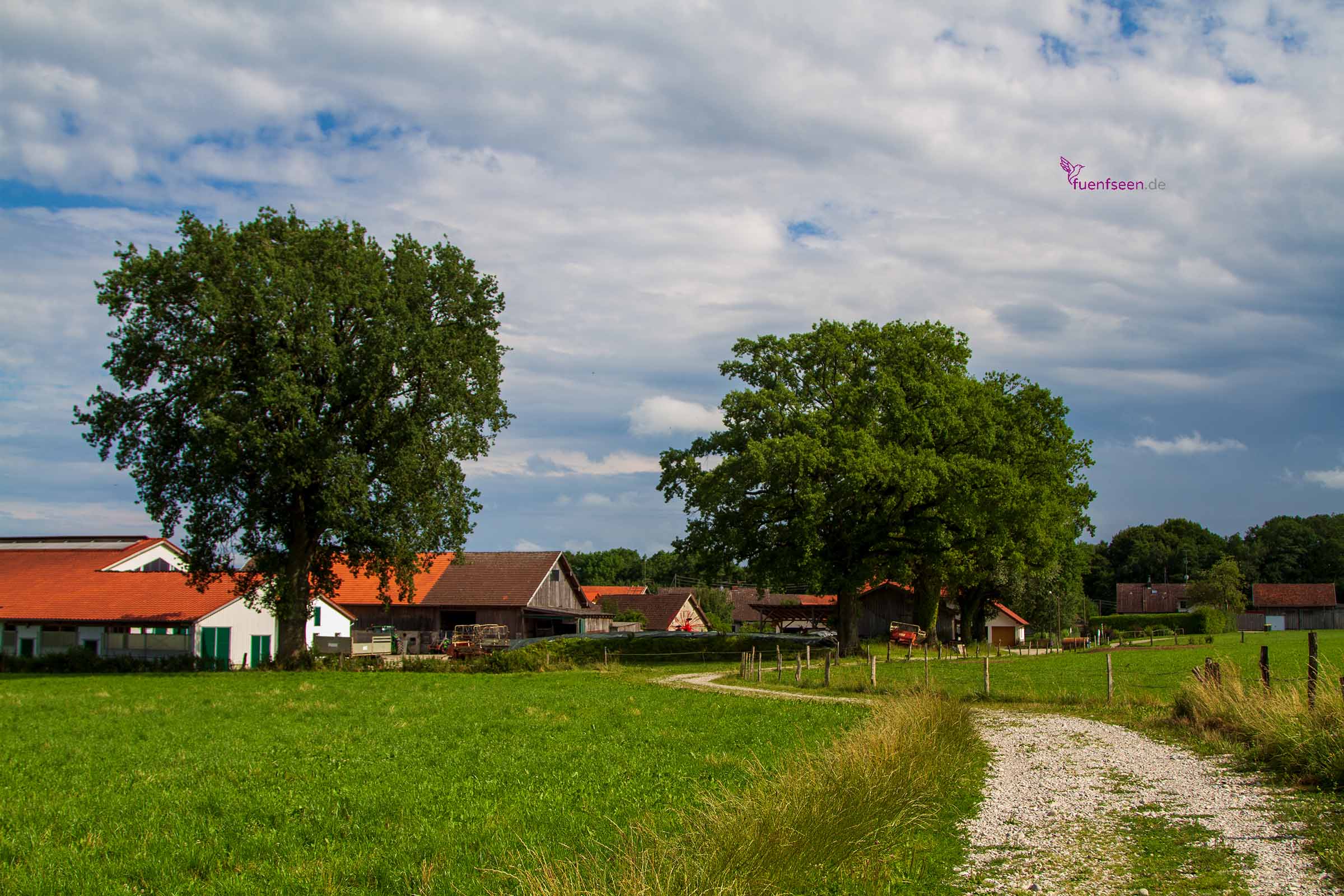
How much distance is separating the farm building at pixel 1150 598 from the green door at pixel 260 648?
106 m

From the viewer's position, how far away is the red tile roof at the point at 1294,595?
113125mm

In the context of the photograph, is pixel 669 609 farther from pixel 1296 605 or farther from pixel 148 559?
pixel 1296 605

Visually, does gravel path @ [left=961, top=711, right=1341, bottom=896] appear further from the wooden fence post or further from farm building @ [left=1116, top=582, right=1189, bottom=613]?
farm building @ [left=1116, top=582, right=1189, bottom=613]

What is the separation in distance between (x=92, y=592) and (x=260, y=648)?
9.07m

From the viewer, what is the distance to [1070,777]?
14344 millimetres

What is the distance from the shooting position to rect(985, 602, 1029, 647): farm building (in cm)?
7481

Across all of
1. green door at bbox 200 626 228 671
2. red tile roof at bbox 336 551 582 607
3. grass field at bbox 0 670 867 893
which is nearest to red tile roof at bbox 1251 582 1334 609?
red tile roof at bbox 336 551 582 607

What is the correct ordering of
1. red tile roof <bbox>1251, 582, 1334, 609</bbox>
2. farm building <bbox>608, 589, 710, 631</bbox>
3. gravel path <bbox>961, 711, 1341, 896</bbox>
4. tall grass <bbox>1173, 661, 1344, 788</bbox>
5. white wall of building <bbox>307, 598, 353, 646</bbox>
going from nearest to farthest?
gravel path <bbox>961, 711, 1341, 896</bbox> → tall grass <bbox>1173, 661, 1344, 788</bbox> → white wall of building <bbox>307, 598, 353, 646</bbox> → farm building <bbox>608, 589, 710, 631</bbox> → red tile roof <bbox>1251, 582, 1334, 609</bbox>

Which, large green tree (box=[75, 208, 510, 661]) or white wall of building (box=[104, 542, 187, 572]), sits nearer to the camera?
large green tree (box=[75, 208, 510, 661])

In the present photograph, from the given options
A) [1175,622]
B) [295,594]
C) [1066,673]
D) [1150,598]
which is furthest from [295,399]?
[1150,598]

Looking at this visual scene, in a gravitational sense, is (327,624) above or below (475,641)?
above

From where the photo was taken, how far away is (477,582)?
66.4m

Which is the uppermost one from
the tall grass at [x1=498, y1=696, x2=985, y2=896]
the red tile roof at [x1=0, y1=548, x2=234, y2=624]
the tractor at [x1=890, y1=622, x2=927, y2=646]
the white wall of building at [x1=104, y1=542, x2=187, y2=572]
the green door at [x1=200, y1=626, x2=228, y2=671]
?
the white wall of building at [x1=104, y1=542, x2=187, y2=572]

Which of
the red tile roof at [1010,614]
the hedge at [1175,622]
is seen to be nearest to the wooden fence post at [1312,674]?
the red tile roof at [1010,614]
